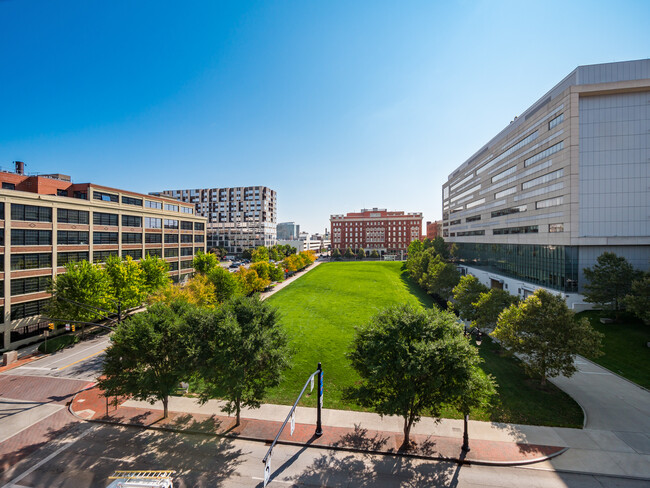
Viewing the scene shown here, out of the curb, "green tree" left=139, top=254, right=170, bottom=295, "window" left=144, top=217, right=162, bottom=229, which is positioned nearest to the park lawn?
the curb

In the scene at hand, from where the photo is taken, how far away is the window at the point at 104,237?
142ft

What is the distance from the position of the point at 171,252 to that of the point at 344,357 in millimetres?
46893

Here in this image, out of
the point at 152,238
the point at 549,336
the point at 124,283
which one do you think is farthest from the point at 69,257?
the point at 549,336

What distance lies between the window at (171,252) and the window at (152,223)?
200 inches

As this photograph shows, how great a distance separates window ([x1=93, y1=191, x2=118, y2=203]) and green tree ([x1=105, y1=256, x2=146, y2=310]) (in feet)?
53.8

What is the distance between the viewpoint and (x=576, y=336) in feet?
65.9

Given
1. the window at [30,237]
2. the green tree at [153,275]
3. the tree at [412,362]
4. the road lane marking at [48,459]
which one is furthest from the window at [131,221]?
the tree at [412,362]

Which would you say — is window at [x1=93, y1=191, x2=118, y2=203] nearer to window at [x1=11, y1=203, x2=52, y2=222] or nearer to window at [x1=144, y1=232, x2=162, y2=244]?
window at [x1=144, y1=232, x2=162, y2=244]

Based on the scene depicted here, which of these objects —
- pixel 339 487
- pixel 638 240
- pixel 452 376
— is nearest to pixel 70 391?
pixel 339 487

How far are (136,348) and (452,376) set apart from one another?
1765 cm

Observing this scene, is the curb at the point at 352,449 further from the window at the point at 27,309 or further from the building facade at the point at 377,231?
the building facade at the point at 377,231

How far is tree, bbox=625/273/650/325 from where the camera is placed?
28.1 metres

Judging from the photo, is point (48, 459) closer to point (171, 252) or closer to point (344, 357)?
point (344, 357)

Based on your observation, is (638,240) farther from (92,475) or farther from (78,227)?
(78,227)
